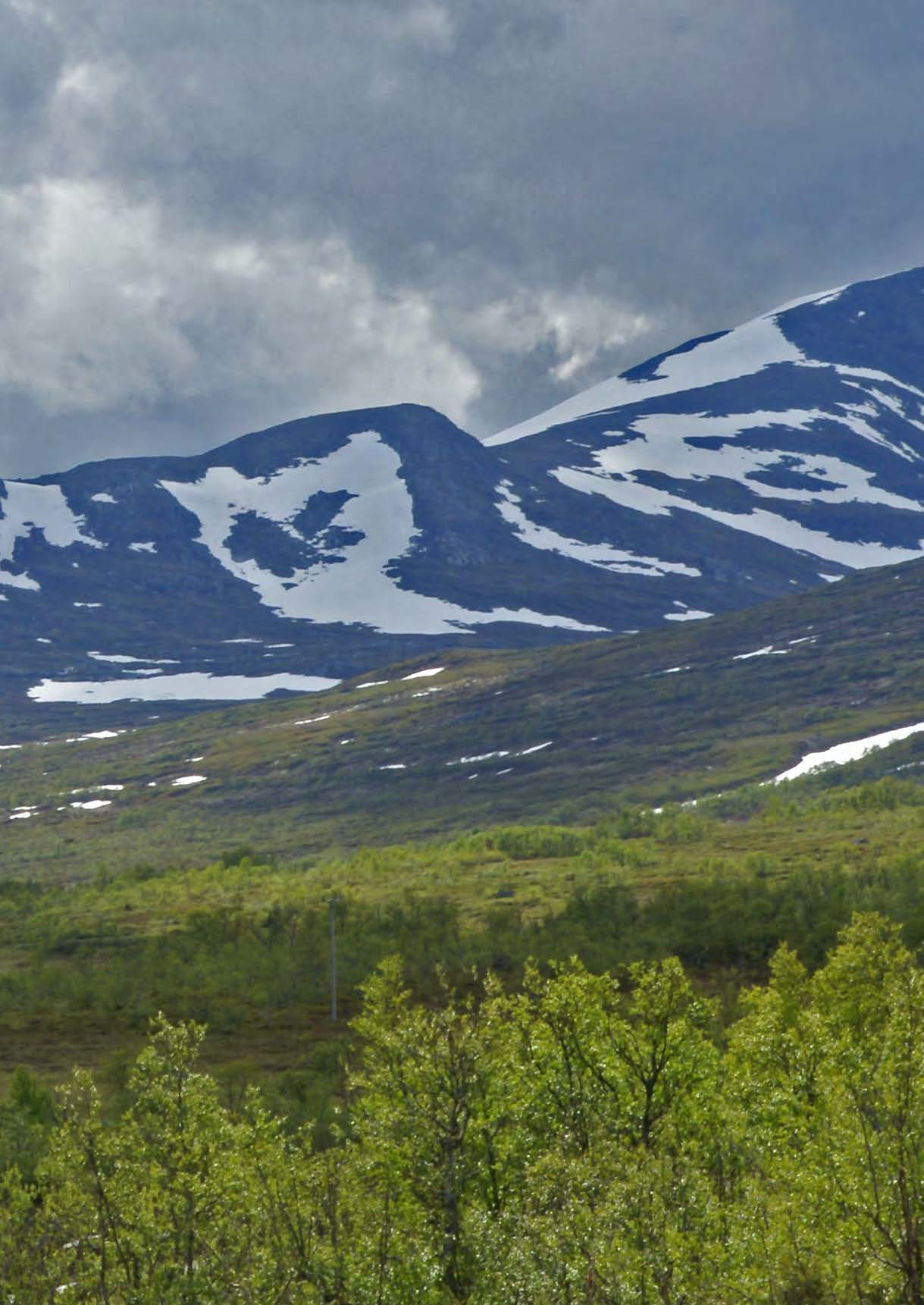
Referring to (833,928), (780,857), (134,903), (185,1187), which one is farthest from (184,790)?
(185,1187)

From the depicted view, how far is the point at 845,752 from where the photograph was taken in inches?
6324

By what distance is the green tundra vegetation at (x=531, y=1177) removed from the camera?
71.7ft

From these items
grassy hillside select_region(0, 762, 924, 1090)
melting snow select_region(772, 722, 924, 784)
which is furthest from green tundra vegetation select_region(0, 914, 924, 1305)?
melting snow select_region(772, 722, 924, 784)

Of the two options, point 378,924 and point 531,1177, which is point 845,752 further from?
point 531,1177

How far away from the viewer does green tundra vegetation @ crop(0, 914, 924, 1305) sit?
2184 centimetres

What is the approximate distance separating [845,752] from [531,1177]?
14027 cm

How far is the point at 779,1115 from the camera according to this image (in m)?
31.4

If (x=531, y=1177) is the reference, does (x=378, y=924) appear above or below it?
below

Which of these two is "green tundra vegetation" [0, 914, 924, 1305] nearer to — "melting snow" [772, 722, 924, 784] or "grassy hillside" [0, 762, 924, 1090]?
"grassy hillside" [0, 762, 924, 1090]

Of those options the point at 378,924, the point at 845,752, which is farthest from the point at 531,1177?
the point at 845,752

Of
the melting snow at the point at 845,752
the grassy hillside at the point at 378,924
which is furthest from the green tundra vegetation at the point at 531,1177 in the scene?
the melting snow at the point at 845,752

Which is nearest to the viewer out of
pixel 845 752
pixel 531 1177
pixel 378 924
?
pixel 531 1177

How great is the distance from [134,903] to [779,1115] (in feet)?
251

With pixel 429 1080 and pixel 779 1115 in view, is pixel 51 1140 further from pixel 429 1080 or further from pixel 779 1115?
pixel 779 1115
